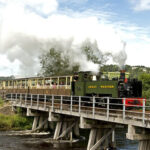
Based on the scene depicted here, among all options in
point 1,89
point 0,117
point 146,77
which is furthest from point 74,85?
point 146,77

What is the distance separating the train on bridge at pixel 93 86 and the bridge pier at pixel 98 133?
1956mm

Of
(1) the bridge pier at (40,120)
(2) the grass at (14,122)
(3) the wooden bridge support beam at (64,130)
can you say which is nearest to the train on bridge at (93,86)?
(1) the bridge pier at (40,120)

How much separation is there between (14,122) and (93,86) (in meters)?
11.3

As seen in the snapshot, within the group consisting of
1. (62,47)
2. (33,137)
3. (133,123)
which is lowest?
(33,137)

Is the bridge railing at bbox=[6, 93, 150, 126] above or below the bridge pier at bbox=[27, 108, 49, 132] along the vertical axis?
above

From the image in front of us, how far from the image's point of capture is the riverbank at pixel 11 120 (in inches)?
1110

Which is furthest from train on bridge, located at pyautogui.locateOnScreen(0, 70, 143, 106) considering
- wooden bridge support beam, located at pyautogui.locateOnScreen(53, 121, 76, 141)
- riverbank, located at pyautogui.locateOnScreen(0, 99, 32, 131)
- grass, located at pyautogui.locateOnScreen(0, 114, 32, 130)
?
grass, located at pyautogui.locateOnScreen(0, 114, 32, 130)

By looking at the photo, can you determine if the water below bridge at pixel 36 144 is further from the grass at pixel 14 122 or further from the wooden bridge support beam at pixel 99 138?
the grass at pixel 14 122

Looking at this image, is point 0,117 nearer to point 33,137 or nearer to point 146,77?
point 33,137

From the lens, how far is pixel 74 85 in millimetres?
23500

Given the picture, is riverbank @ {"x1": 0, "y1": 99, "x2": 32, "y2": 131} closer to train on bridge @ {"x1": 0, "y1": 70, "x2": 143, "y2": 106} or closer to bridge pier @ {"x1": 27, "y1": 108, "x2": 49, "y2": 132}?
bridge pier @ {"x1": 27, "y1": 108, "x2": 49, "y2": 132}

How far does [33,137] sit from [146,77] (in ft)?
114

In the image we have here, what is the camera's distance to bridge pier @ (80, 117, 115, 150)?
17.4 meters

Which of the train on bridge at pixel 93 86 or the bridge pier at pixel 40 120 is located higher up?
the train on bridge at pixel 93 86
